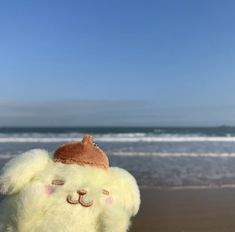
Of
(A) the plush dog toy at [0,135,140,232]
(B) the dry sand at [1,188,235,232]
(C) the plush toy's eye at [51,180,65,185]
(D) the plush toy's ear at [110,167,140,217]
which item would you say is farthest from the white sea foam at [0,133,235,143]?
(C) the plush toy's eye at [51,180,65,185]

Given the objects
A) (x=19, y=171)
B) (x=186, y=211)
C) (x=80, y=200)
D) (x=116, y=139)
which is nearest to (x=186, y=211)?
(x=186, y=211)

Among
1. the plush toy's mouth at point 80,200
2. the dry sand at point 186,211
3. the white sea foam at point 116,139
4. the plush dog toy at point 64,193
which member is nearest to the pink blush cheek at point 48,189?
the plush dog toy at point 64,193

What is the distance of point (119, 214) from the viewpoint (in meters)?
2.80

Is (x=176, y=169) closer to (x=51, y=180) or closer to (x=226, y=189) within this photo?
(x=226, y=189)

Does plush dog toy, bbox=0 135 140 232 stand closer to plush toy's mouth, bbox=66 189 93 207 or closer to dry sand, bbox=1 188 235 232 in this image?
plush toy's mouth, bbox=66 189 93 207

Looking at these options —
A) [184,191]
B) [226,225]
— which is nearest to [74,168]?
[226,225]

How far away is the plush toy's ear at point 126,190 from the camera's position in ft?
9.82

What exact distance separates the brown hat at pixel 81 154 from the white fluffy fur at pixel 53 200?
1.6 inches

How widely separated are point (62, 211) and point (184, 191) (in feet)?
19.8

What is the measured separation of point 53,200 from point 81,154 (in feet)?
1.09

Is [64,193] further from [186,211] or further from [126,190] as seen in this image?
[186,211]

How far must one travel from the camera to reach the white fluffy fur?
8.89 ft

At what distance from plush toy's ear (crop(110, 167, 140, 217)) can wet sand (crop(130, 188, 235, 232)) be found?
118 inches

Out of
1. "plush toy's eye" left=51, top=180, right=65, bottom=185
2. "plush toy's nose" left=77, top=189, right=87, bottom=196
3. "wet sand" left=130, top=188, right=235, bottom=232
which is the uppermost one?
"plush toy's eye" left=51, top=180, right=65, bottom=185
